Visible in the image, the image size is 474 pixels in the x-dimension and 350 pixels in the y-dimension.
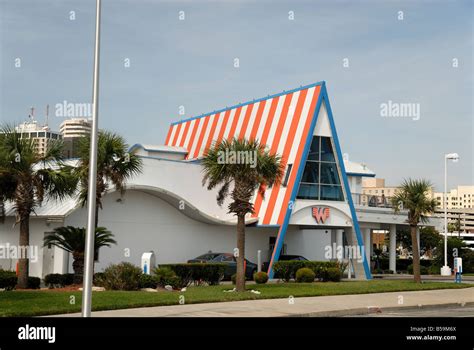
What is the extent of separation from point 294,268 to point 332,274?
2.02 metres

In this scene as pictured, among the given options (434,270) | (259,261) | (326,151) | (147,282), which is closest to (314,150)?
(326,151)

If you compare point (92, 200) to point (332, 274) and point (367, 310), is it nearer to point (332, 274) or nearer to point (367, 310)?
point (367, 310)

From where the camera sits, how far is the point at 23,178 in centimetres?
2553

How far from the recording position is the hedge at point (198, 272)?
96.6ft

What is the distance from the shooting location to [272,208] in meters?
37.4

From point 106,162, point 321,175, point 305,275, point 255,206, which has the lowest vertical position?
point 305,275

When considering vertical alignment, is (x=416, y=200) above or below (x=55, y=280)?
above

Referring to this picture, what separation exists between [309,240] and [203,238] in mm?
8256

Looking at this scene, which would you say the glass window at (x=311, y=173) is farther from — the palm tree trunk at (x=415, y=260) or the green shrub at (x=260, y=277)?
the green shrub at (x=260, y=277)

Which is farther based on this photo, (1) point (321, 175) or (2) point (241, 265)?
(1) point (321, 175)

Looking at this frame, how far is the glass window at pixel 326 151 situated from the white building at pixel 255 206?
2.3 inches

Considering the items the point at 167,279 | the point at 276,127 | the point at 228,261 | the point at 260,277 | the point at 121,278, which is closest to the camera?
the point at 121,278
